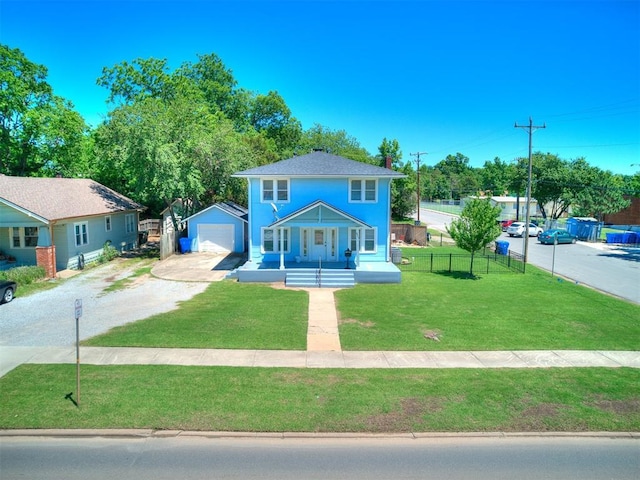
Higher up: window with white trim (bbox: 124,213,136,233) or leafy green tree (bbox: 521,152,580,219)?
leafy green tree (bbox: 521,152,580,219)

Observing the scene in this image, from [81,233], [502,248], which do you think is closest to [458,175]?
[502,248]

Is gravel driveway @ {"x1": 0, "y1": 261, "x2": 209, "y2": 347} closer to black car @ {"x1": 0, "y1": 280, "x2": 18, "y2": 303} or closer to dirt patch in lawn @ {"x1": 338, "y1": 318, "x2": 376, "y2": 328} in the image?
black car @ {"x1": 0, "y1": 280, "x2": 18, "y2": 303}

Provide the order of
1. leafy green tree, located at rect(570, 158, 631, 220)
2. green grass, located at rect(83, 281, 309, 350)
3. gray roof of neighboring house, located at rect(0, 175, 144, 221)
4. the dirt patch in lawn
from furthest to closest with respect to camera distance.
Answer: leafy green tree, located at rect(570, 158, 631, 220) < gray roof of neighboring house, located at rect(0, 175, 144, 221) < the dirt patch in lawn < green grass, located at rect(83, 281, 309, 350)

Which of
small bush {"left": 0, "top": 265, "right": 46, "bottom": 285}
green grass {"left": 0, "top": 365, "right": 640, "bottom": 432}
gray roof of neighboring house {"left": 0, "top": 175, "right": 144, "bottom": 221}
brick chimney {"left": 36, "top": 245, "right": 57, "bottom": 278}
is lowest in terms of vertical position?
green grass {"left": 0, "top": 365, "right": 640, "bottom": 432}

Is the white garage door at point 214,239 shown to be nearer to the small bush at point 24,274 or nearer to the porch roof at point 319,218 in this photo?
the porch roof at point 319,218

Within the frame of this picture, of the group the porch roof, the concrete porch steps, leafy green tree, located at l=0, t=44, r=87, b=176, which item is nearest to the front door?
the porch roof

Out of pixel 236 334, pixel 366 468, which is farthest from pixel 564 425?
pixel 236 334

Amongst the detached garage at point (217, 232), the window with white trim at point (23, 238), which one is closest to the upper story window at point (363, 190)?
the detached garage at point (217, 232)
